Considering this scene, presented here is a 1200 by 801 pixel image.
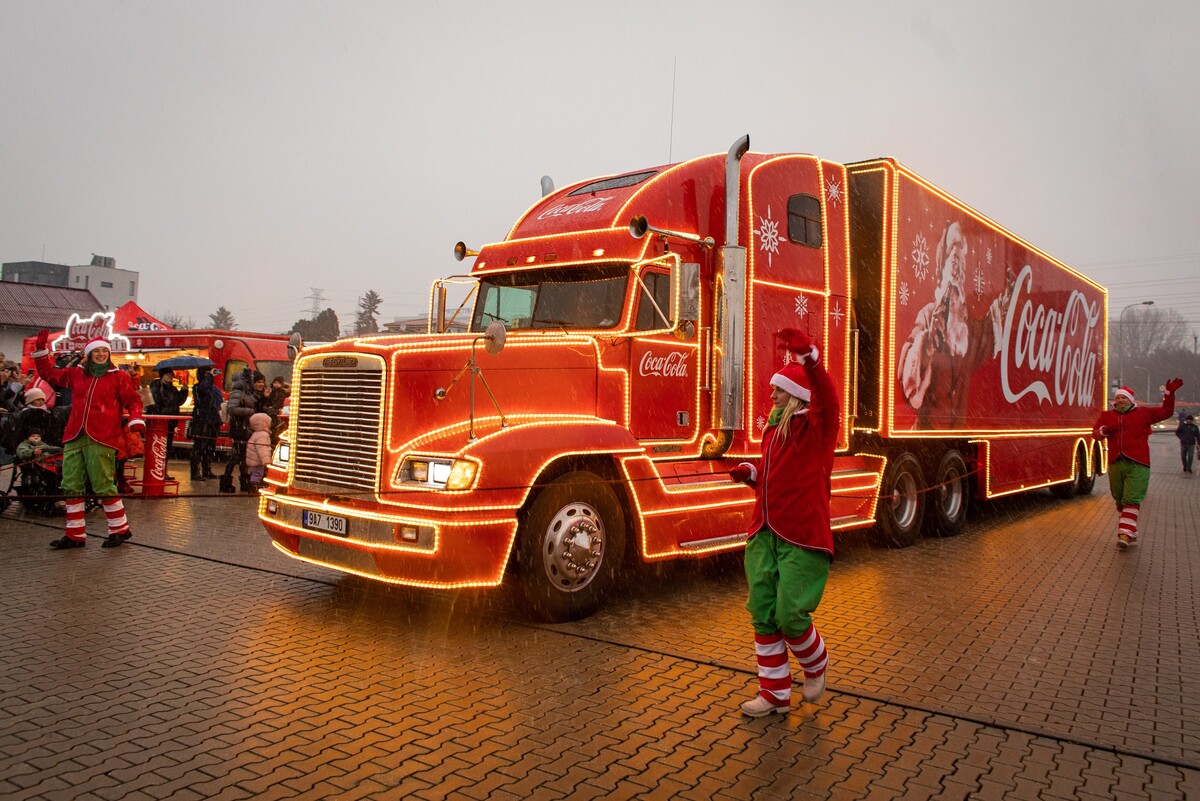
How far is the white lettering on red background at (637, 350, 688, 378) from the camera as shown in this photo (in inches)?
298

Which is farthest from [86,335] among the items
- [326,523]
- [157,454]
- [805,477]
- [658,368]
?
[805,477]

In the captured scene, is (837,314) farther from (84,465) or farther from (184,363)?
(184,363)

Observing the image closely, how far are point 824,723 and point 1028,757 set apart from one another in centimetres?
97

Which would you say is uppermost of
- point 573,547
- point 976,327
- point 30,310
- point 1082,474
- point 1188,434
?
point 30,310

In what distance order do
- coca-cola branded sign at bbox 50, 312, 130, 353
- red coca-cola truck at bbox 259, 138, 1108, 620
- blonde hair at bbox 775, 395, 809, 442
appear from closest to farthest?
blonde hair at bbox 775, 395, 809, 442 → red coca-cola truck at bbox 259, 138, 1108, 620 → coca-cola branded sign at bbox 50, 312, 130, 353

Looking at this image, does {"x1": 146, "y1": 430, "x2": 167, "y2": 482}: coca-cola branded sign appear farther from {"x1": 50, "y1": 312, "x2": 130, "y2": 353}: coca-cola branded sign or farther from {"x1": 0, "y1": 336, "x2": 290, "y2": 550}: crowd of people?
{"x1": 50, "y1": 312, "x2": 130, "y2": 353}: coca-cola branded sign

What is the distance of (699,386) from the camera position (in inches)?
318

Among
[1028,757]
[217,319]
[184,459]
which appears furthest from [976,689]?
[217,319]

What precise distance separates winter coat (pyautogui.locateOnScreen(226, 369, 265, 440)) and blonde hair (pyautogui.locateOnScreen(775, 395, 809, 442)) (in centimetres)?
1219

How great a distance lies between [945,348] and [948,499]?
6.62ft

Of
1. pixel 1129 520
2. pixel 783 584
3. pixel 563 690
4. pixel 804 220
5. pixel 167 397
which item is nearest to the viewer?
pixel 783 584

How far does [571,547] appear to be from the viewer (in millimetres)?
6637

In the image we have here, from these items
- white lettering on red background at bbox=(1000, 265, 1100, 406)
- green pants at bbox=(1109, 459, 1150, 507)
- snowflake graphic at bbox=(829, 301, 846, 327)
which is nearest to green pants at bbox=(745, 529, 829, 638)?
snowflake graphic at bbox=(829, 301, 846, 327)

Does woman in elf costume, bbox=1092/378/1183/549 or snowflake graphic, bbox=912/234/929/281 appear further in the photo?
woman in elf costume, bbox=1092/378/1183/549
